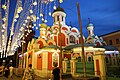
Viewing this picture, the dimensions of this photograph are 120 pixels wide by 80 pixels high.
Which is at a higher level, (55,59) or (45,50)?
(45,50)

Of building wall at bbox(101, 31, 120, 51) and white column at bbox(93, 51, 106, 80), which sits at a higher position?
building wall at bbox(101, 31, 120, 51)

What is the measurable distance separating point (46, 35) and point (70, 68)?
14807 millimetres

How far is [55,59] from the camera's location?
23.8m

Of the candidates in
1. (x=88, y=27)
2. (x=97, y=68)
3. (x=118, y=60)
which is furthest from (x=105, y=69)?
(x=88, y=27)

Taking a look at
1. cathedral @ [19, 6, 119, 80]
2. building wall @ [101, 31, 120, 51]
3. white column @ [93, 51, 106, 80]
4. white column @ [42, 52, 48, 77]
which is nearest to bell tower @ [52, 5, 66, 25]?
cathedral @ [19, 6, 119, 80]

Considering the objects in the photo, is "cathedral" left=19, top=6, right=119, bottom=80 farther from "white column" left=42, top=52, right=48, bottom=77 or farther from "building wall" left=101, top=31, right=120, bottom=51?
"building wall" left=101, top=31, right=120, bottom=51

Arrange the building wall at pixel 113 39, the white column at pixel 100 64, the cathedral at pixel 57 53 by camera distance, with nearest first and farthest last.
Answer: the white column at pixel 100 64 → the cathedral at pixel 57 53 → the building wall at pixel 113 39

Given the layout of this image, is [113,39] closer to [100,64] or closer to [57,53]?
[57,53]

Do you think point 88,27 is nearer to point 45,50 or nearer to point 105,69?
point 45,50

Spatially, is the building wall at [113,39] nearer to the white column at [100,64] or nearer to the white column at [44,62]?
the white column at [44,62]

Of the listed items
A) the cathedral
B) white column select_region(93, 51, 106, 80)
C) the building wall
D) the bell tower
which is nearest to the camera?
white column select_region(93, 51, 106, 80)

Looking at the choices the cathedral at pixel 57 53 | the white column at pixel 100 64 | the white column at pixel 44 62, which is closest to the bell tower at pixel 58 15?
the cathedral at pixel 57 53

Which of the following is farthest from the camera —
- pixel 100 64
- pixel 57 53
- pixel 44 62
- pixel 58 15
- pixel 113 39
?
pixel 113 39

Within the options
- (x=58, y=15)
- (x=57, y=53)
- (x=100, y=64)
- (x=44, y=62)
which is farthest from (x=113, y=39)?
(x=100, y=64)
